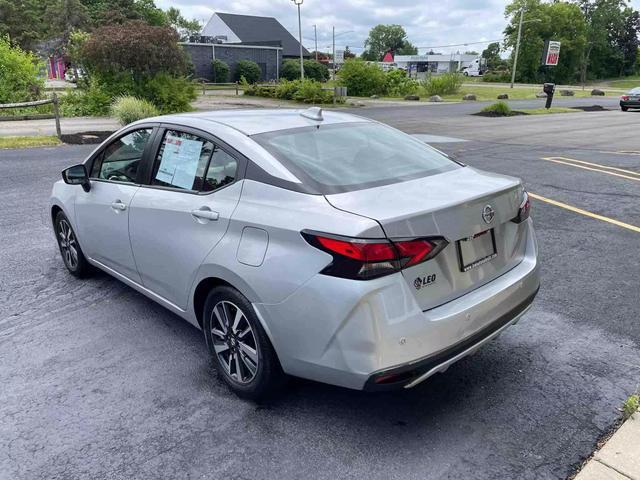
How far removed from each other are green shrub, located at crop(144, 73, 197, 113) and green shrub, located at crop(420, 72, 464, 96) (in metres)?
26.8

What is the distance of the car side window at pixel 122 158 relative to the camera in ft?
12.7

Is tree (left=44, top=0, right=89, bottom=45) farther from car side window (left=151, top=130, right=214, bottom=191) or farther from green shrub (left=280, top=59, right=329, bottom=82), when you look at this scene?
car side window (left=151, top=130, right=214, bottom=191)

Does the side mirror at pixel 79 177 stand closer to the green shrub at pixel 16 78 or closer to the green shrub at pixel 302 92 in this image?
the green shrub at pixel 16 78

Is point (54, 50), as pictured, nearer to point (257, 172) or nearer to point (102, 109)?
point (102, 109)

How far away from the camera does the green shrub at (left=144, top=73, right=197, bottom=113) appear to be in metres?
19.5

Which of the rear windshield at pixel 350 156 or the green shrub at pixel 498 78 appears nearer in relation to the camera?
the rear windshield at pixel 350 156

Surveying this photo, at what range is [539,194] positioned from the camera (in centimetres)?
813

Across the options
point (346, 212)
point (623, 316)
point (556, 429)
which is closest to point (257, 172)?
point (346, 212)

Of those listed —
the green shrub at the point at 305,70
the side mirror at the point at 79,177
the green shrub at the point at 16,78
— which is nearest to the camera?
the side mirror at the point at 79,177

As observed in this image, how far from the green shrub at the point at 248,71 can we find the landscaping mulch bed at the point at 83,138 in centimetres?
3749

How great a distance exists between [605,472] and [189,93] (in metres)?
20.7

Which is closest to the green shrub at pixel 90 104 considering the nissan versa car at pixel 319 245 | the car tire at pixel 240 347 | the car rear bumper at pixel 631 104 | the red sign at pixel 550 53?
the nissan versa car at pixel 319 245

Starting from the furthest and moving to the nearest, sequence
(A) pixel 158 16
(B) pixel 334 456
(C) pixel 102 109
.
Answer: (A) pixel 158 16 < (C) pixel 102 109 < (B) pixel 334 456

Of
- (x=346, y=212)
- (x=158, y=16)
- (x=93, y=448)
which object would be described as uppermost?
(x=158, y=16)
